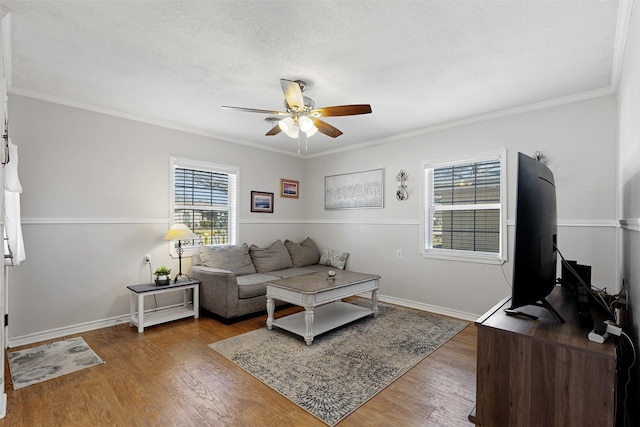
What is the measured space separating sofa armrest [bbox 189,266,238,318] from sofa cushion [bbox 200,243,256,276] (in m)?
0.13

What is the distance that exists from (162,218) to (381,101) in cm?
301

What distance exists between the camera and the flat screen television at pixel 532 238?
1.31 m

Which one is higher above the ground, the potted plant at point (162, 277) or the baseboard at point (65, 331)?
the potted plant at point (162, 277)


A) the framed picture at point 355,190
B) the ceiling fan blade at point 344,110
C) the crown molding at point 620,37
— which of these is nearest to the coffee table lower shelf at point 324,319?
the framed picture at point 355,190

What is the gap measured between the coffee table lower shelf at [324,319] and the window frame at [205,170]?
1.66m

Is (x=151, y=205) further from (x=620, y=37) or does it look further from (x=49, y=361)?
(x=620, y=37)

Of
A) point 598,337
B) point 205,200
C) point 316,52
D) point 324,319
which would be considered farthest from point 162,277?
point 598,337

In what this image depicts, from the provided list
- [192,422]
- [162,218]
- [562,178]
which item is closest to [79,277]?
[162,218]

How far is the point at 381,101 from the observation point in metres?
3.18

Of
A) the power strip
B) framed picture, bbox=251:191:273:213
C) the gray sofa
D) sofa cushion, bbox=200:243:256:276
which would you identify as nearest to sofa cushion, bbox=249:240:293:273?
the gray sofa

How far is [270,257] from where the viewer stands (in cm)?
467

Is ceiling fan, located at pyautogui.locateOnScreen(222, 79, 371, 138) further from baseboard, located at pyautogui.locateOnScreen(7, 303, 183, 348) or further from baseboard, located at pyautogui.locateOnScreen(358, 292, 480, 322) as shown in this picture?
baseboard, located at pyautogui.locateOnScreen(7, 303, 183, 348)

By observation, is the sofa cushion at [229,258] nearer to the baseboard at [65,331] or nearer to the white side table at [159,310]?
the white side table at [159,310]

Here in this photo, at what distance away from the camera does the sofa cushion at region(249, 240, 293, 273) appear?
454cm
